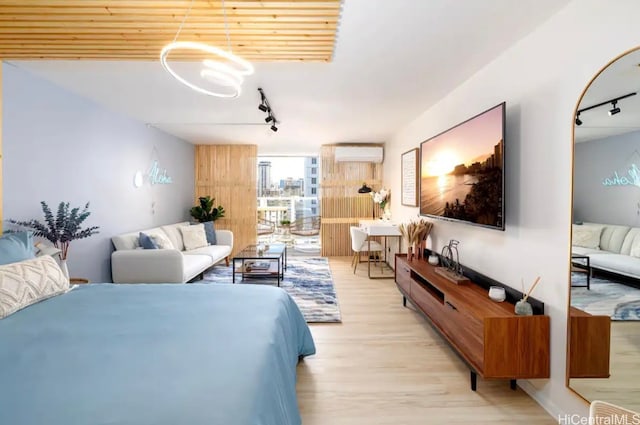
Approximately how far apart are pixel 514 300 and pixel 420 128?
2796 millimetres

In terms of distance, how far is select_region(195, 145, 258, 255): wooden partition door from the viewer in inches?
260

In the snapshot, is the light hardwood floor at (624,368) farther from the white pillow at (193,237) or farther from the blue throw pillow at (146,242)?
the white pillow at (193,237)

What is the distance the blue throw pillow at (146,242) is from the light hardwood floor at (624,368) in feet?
15.1

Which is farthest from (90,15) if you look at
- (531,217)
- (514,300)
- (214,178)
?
(214,178)

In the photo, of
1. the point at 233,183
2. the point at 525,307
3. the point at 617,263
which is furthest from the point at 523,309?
the point at 233,183

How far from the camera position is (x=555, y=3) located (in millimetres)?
1789

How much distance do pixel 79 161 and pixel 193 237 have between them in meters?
2.15

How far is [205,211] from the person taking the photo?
6121mm

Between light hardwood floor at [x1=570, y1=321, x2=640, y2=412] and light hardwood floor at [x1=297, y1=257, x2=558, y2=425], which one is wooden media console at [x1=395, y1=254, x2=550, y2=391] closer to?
light hardwood floor at [x1=297, y1=257, x2=558, y2=425]

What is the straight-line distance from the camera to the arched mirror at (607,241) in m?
1.45

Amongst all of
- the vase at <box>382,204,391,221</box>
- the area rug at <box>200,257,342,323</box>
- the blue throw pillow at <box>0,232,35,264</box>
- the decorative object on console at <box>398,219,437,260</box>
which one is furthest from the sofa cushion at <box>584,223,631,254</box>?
the vase at <box>382,204,391,221</box>

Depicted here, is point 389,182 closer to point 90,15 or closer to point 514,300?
point 514,300

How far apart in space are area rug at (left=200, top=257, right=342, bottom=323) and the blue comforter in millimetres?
1510

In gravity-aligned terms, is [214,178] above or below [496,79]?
below
